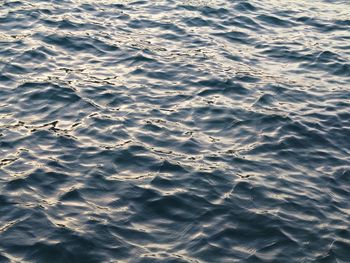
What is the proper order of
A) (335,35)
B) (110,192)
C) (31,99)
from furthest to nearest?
(335,35) → (31,99) → (110,192)

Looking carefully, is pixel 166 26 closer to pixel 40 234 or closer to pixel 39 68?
pixel 39 68

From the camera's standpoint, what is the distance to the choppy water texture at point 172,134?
12273mm

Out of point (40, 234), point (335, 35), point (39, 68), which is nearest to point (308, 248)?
point (40, 234)

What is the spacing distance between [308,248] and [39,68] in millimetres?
11432

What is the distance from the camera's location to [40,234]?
12117 mm

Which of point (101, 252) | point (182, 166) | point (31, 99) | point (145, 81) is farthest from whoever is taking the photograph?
point (145, 81)

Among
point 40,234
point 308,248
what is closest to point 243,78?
point 308,248

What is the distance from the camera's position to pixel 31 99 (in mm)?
17516

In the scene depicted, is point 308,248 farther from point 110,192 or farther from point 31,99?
point 31,99

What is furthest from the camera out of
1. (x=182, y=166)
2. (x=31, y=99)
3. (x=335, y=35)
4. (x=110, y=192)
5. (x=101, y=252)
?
(x=335, y=35)

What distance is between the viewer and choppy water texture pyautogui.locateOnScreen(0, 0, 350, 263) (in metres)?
12.3

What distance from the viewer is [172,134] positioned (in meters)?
16.1

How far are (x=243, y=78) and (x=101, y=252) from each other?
962 cm

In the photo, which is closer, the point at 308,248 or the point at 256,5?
the point at 308,248
